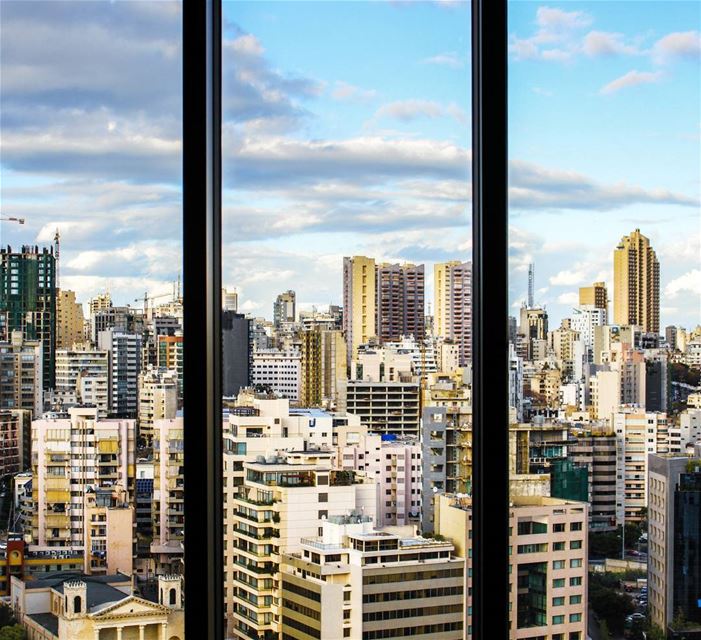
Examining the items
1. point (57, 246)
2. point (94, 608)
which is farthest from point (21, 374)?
point (94, 608)

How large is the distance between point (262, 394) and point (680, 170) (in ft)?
3.33

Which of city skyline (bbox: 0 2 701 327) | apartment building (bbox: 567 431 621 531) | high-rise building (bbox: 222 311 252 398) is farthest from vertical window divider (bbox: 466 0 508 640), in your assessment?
high-rise building (bbox: 222 311 252 398)

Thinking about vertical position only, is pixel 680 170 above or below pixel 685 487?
above

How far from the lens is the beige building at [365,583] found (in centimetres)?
165

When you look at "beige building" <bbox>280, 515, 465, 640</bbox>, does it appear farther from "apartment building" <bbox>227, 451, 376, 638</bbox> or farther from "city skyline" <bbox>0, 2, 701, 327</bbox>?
"city skyline" <bbox>0, 2, 701, 327</bbox>

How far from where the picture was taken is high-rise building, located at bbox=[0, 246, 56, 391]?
1.71 metres

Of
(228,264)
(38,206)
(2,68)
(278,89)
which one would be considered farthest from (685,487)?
(2,68)

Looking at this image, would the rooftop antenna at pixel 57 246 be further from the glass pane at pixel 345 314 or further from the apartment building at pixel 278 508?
the apartment building at pixel 278 508

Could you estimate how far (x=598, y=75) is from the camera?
1703mm

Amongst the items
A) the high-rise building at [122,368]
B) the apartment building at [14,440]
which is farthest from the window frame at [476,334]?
the apartment building at [14,440]

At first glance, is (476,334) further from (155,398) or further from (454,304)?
(155,398)

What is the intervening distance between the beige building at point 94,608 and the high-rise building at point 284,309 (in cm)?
58

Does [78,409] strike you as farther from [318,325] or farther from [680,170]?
Result: [680,170]

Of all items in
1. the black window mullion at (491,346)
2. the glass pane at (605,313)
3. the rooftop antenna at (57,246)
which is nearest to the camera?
the black window mullion at (491,346)
